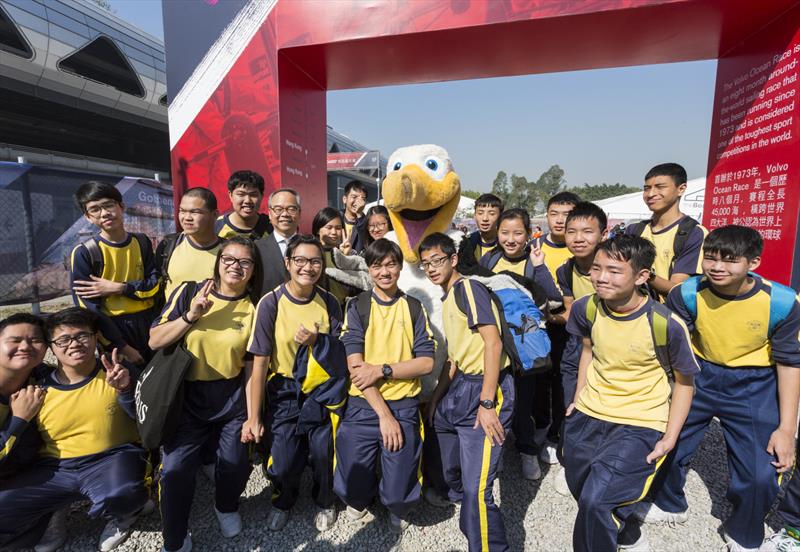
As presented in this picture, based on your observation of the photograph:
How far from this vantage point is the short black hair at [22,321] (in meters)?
2.17

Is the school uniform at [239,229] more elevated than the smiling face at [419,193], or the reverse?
the smiling face at [419,193]

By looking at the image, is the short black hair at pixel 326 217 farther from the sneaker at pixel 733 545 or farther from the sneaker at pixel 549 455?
the sneaker at pixel 733 545

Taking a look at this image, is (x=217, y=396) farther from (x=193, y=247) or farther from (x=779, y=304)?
(x=779, y=304)

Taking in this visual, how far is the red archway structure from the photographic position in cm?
326

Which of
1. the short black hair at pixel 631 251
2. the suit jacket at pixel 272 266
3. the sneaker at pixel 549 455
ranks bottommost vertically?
the sneaker at pixel 549 455

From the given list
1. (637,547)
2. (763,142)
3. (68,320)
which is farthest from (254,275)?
(763,142)

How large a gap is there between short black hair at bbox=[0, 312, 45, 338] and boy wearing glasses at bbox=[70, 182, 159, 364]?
284 millimetres

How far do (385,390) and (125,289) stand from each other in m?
1.87

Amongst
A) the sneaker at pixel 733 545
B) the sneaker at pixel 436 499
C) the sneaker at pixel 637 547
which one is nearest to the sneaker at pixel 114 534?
the sneaker at pixel 436 499

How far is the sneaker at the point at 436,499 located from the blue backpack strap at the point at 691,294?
6.27 ft

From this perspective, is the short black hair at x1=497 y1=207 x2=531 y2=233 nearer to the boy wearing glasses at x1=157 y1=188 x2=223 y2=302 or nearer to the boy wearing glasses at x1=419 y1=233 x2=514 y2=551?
the boy wearing glasses at x1=419 y1=233 x2=514 y2=551

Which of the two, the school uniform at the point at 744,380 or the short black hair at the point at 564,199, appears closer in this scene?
the school uniform at the point at 744,380

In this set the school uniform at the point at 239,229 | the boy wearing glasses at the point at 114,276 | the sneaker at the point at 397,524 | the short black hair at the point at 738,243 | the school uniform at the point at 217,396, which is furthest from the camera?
the school uniform at the point at 239,229

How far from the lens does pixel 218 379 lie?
237cm
